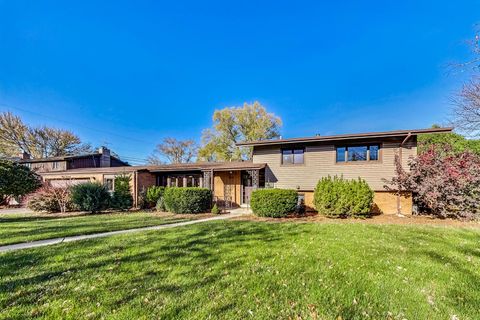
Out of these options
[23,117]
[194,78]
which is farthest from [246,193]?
[23,117]

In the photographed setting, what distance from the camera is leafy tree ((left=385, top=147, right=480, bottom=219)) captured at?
962 cm

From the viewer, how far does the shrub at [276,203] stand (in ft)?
36.2

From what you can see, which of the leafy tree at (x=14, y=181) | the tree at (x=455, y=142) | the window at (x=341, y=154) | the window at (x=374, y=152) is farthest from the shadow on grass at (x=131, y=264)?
the tree at (x=455, y=142)

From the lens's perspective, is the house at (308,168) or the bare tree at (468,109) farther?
the house at (308,168)

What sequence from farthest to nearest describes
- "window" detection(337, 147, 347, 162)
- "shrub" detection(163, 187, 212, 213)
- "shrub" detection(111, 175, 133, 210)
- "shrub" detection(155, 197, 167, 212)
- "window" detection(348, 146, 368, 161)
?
1. "shrub" detection(111, 175, 133, 210)
2. "shrub" detection(155, 197, 167, 212)
3. "window" detection(337, 147, 347, 162)
4. "shrub" detection(163, 187, 212, 213)
5. "window" detection(348, 146, 368, 161)

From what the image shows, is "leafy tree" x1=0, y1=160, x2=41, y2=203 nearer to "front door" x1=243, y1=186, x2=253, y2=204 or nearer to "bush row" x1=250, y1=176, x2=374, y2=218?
"front door" x1=243, y1=186, x2=253, y2=204

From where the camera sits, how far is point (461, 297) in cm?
320

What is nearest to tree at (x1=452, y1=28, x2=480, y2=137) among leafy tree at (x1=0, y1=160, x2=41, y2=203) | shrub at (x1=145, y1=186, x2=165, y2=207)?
shrub at (x1=145, y1=186, x2=165, y2=207)

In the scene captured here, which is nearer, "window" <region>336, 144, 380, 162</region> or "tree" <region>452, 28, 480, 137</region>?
"tree" <region>452, 28, 480, 137</region>

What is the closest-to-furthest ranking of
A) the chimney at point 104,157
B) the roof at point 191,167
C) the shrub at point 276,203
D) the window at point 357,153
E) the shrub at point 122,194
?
the shrub at point 276,203 < the window at point 357,153 < the roof at point 191,167 < the shrub at point 122,194 < the chimney at point 104,157

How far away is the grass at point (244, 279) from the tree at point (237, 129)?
980 inches

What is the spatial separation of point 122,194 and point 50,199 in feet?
12.6

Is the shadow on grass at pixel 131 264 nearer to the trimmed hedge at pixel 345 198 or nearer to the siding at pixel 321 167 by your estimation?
the trimmed hedge at pixel 345 198

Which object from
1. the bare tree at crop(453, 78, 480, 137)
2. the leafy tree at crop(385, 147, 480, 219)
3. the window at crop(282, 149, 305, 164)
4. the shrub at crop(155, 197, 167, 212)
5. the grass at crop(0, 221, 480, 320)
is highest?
the bare tree at crop(453, 78, 480, 137)
